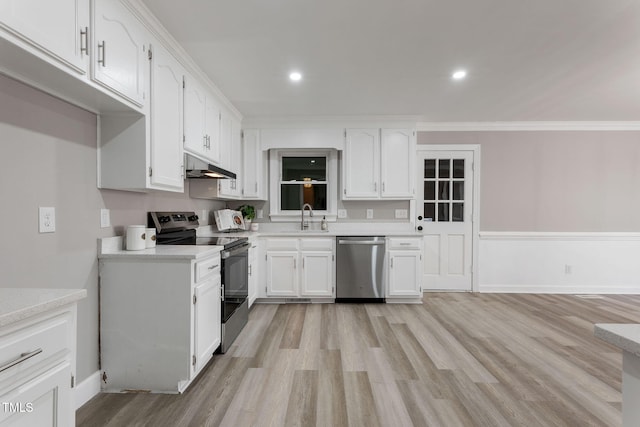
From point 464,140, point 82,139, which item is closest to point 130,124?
point 82,139

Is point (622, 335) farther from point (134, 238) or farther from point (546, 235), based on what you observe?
point (546, 235)

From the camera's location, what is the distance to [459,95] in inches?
134

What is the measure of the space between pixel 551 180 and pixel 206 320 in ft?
16.2

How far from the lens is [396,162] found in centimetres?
419

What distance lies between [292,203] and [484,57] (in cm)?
283

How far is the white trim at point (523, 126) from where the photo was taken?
447cm

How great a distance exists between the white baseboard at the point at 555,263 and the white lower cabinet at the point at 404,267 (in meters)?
1.23

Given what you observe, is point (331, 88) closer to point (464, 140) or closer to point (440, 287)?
point (464, 140)

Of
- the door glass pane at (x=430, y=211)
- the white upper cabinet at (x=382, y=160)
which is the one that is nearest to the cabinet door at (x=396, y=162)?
the white upper cabinet at (x=382, y=160)

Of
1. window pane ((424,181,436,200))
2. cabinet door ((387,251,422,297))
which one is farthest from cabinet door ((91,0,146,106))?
window pane ((424,181,436,200))

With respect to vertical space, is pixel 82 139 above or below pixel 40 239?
above

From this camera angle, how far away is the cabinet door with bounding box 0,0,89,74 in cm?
108

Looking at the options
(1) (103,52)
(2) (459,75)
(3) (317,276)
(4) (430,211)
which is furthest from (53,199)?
(4) (430,211)

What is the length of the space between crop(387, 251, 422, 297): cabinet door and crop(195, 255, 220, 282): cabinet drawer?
230cm
